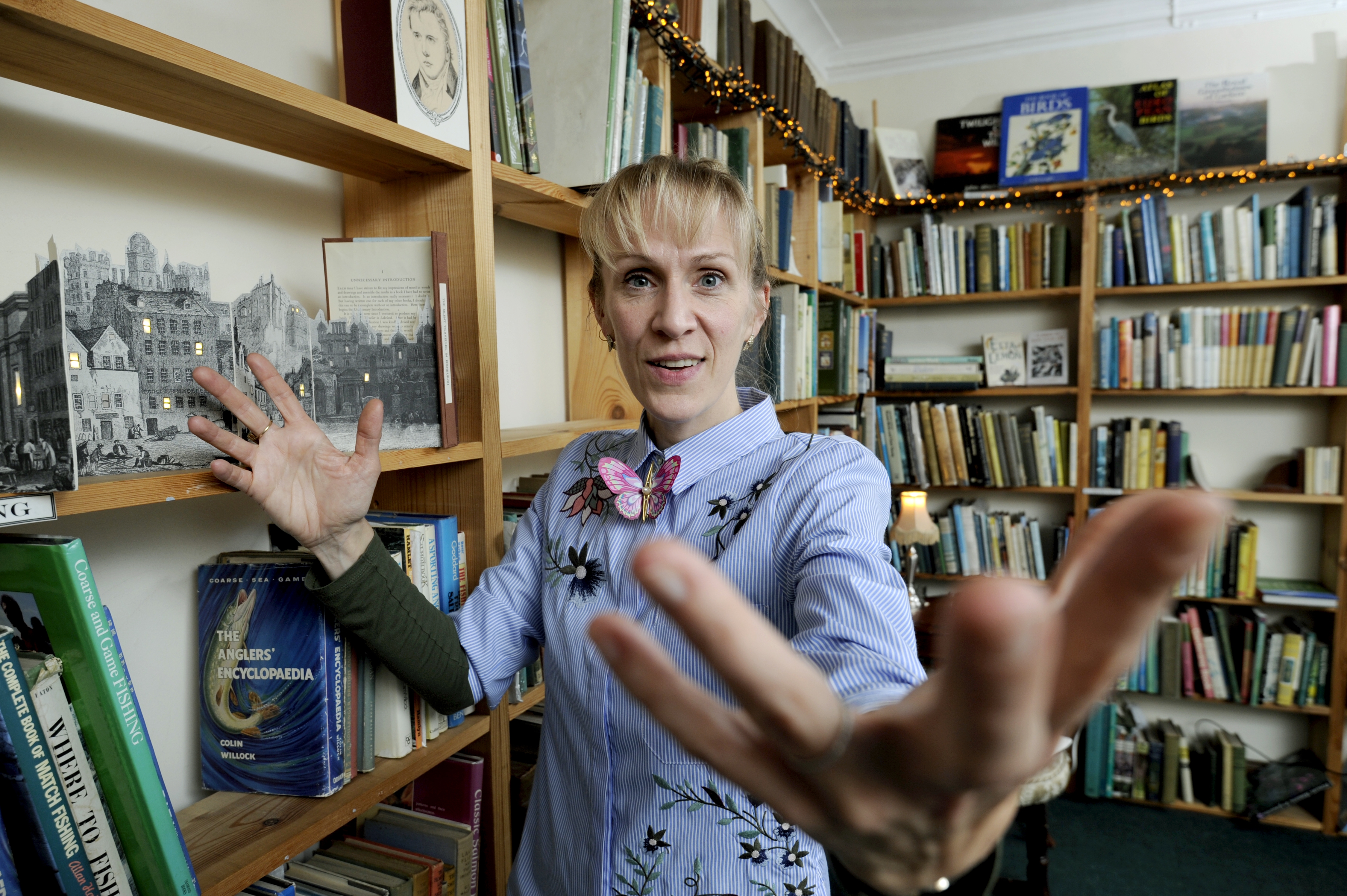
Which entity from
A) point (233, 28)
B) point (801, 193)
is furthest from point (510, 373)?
point (801, 193)

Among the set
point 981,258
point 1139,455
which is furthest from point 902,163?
point 1139,455

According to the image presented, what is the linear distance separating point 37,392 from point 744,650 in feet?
2.09

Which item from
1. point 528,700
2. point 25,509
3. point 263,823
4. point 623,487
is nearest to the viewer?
point 25,509

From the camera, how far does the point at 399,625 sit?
34.9 inches

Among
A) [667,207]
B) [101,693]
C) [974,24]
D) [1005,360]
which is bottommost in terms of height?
[101,693]

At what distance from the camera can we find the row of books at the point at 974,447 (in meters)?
3.02

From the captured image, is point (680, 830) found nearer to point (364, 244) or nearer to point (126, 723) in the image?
point (126, 723)

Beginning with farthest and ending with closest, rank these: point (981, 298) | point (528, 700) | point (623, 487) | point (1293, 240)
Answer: point (981, 298), point (1293, 240), point (528, 700), point (623, 487)

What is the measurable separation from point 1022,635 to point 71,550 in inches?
28.4

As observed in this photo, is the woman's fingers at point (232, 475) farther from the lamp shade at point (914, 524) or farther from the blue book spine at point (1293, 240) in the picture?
the blue book spine at point (1293, 240)

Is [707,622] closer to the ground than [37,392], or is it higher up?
closer to the ground

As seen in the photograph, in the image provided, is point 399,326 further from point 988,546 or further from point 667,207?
point 988,546

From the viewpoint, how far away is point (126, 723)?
63 cm

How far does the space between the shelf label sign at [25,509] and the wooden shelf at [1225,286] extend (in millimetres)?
3284
